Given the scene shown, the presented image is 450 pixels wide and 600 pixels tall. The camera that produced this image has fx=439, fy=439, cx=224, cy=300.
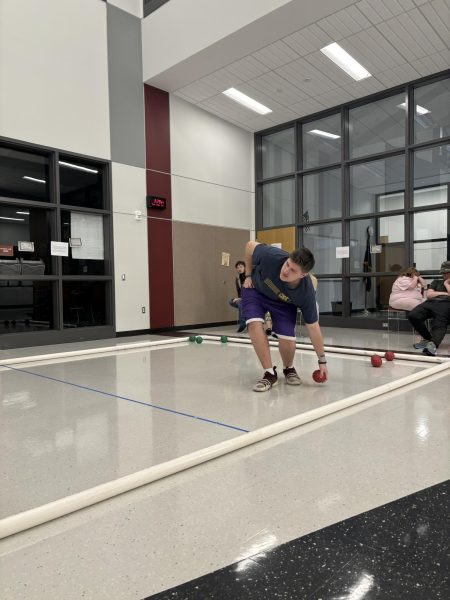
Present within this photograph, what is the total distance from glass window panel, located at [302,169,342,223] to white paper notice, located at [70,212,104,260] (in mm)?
3853

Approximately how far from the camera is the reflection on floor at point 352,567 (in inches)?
41.4

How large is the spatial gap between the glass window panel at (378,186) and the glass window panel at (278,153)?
136 centimetres

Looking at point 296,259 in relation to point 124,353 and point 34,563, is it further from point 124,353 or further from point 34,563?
point 124,353

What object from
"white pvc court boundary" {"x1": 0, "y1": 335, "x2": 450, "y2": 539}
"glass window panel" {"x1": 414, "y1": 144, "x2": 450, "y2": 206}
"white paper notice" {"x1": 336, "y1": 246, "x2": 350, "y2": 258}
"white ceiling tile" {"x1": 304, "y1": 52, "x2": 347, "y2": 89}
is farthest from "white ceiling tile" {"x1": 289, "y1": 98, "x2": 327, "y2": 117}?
"white pvc court boundary" {"x1": 0, "y1": 335, "x2": 450, "y2": 539}

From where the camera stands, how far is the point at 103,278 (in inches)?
263

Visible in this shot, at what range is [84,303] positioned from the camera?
262 inches

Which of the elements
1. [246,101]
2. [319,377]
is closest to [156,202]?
[246,101]

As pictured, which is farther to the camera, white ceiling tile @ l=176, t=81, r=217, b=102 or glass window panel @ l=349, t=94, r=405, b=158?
glass window panel @ l=349, t=94, r=405, b=158

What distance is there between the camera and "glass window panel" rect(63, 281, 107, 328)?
21.1 feet

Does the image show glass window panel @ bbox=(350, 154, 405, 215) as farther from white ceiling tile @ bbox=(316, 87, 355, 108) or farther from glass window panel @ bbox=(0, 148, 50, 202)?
glass window panel @ bbox=(0, 148, 50, 202)

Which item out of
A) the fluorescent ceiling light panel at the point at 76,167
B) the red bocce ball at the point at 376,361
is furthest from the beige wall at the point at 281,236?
the red bocce ball at the point at 376,361

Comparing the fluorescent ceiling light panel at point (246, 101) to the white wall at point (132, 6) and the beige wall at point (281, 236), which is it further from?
the beige wall at point (281, 236)

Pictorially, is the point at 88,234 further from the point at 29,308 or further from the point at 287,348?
the point at 287,348

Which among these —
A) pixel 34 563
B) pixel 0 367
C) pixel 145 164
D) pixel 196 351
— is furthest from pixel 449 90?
pixel 34 563
